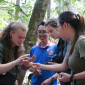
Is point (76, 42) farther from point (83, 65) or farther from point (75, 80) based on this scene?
point (75, 80)

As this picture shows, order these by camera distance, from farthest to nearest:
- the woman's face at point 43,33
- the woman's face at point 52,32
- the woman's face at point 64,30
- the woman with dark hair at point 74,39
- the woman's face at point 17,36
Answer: the woman's face at point 43,33, the woman's face at point 52,32, the woman's face at point 17,36, the woman's face at point 64,30, the woman with dark hair at point 74,39

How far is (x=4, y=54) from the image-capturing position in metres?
1.97

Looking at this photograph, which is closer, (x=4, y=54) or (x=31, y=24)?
(x=4, y=54)

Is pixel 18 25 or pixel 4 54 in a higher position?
pixel 18 25

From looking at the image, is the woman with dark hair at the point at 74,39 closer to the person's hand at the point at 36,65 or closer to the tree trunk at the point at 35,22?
the person's hand at the point at 36,65

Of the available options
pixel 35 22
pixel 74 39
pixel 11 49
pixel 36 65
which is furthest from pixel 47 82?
pixel 35 22

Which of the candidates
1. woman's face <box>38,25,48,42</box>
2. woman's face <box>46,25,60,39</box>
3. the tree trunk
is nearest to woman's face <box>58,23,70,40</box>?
woman's face <box>46,25,60,39</box>

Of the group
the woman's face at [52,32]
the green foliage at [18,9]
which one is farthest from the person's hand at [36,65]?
the green foliage at [18,9]

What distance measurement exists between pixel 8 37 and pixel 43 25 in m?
0.96

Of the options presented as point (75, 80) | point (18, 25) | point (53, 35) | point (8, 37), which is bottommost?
point (75, 80)

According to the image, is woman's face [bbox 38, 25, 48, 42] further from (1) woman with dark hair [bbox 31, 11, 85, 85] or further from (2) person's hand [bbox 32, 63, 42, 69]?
(1) woman with dark hair [bbox 31, 11, 85, 85]

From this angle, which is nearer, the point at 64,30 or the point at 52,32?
the point at 64,30

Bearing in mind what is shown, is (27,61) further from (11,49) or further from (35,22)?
(35,22)

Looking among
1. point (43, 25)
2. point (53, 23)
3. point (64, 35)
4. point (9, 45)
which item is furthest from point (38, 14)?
point (64, 35)
